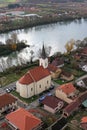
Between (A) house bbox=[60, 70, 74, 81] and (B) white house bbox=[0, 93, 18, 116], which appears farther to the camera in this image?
(A) house bbox=[60, 70, 74, 81]

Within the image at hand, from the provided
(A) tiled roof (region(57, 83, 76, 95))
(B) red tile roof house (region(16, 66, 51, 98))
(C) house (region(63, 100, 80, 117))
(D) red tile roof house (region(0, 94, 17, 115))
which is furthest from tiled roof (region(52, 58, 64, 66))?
(D) red tile roof house (region(0, 94, 17, 115))

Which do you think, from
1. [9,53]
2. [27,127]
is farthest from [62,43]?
[27,127]

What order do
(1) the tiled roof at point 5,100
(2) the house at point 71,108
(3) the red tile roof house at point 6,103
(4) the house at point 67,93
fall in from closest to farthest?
(2) the house at point 71,108
(3) the red tile roof house at point 6,103
(1) the tiled roof at point 5,100
(4) the house at point 67,93

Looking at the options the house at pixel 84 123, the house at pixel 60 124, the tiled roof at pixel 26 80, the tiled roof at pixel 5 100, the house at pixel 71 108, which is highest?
the tiled roof at pixel 26 80

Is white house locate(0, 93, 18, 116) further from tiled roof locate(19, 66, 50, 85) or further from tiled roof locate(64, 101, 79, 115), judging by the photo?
tiled roof locate(64, 101, 79, 115)

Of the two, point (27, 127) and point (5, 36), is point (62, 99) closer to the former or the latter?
point (27, 127)

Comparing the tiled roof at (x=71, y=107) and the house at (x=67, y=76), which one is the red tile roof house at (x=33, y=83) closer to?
the house at (x=67, y=76)

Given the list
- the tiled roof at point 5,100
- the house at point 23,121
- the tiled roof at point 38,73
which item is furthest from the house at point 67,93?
the house at point 23,121
